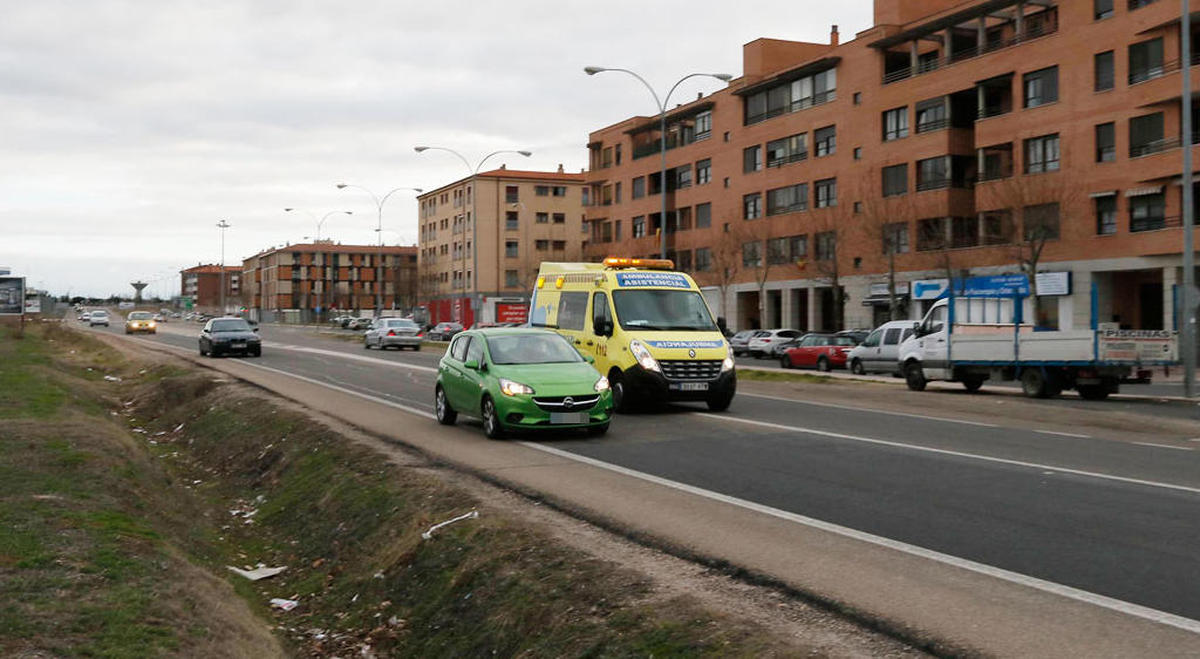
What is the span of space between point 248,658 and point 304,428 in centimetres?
893

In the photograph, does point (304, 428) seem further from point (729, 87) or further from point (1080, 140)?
point (729, 87)

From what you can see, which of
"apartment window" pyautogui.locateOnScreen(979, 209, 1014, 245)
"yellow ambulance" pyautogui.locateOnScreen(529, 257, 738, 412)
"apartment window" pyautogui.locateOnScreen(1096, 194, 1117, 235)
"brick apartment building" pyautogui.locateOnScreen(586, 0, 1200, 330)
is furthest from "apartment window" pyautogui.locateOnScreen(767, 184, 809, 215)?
"yellow ambulance" pyautogui.locateOnScreen(529, 257, 738, 412)

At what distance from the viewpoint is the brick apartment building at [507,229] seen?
4291 inches

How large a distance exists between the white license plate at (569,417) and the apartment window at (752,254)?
1956 inches

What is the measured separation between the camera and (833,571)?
640 cm

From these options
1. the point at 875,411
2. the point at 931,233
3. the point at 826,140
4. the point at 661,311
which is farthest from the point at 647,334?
the point at 826,140

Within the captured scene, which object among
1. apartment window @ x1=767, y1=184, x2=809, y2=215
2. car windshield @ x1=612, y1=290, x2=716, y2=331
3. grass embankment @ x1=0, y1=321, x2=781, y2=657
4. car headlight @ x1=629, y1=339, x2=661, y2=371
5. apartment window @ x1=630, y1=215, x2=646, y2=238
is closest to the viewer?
grass embankment @ x1=0, y1=321, x2=781, y2=657

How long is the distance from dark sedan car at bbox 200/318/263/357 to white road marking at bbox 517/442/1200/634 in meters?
29.7

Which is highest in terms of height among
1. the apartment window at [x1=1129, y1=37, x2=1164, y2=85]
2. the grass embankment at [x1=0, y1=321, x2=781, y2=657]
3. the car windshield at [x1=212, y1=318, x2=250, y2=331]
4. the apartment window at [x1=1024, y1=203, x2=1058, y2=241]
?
the apartment window at [x1=1129, y1=37, x2=1164, y2=85]

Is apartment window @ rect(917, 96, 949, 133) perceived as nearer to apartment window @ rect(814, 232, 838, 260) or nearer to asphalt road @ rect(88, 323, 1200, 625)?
apartment window @ rect(814, 232, 838, 260)

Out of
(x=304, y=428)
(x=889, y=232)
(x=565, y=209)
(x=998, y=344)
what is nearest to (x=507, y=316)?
(x=889, y=232)

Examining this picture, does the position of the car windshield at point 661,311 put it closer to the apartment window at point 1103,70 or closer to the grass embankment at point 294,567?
the grass embankment at point 294,567

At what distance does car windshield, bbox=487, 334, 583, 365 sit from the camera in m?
14.0

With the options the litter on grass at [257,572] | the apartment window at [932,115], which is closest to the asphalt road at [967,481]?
the litter on grass at [257,572]
